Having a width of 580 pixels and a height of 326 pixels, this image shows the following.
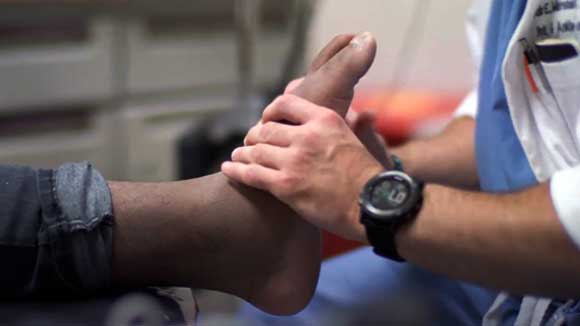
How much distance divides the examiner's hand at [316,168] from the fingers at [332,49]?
0.42ft

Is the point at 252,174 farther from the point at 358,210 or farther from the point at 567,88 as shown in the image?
the point at 567,88

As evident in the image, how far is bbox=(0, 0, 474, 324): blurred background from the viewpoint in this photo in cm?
193

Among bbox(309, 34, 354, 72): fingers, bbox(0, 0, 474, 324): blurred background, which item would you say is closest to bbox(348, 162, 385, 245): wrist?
bbox(309, 34, 354, 72): fingers

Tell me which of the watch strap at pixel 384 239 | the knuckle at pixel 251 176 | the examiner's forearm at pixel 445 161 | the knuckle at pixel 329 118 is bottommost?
the examiner's forearm at pixel 445 161

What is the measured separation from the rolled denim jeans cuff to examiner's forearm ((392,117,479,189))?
0.52m

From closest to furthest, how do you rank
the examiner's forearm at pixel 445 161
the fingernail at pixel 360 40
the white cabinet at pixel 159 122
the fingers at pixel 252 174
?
the fingers at pixel 252 174 < the fingernail at pixel 360 40 < the examiner's forearm at pixel 445 161 < the white cabinet at pixel 159 122

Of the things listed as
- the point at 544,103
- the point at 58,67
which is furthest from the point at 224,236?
the point at 58,67

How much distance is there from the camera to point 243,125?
1677 mm

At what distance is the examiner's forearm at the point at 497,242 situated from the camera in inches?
24.9

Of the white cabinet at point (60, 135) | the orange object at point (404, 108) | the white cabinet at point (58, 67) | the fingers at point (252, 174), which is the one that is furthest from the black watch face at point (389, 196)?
the white cabinet at point (58, 67)

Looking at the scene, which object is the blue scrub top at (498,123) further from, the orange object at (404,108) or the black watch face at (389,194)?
the orange object at (404,108)

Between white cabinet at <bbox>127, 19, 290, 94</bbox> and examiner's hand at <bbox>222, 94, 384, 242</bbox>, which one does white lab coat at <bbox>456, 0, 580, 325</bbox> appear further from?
white cabinet at <bbox>127, 19, 290, 94</bbox>

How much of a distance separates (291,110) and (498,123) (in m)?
0.31

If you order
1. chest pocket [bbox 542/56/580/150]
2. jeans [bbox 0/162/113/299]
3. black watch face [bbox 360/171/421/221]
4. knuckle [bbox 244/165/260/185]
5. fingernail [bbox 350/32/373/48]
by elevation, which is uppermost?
fingernail [bbox 350/32/373/48]
